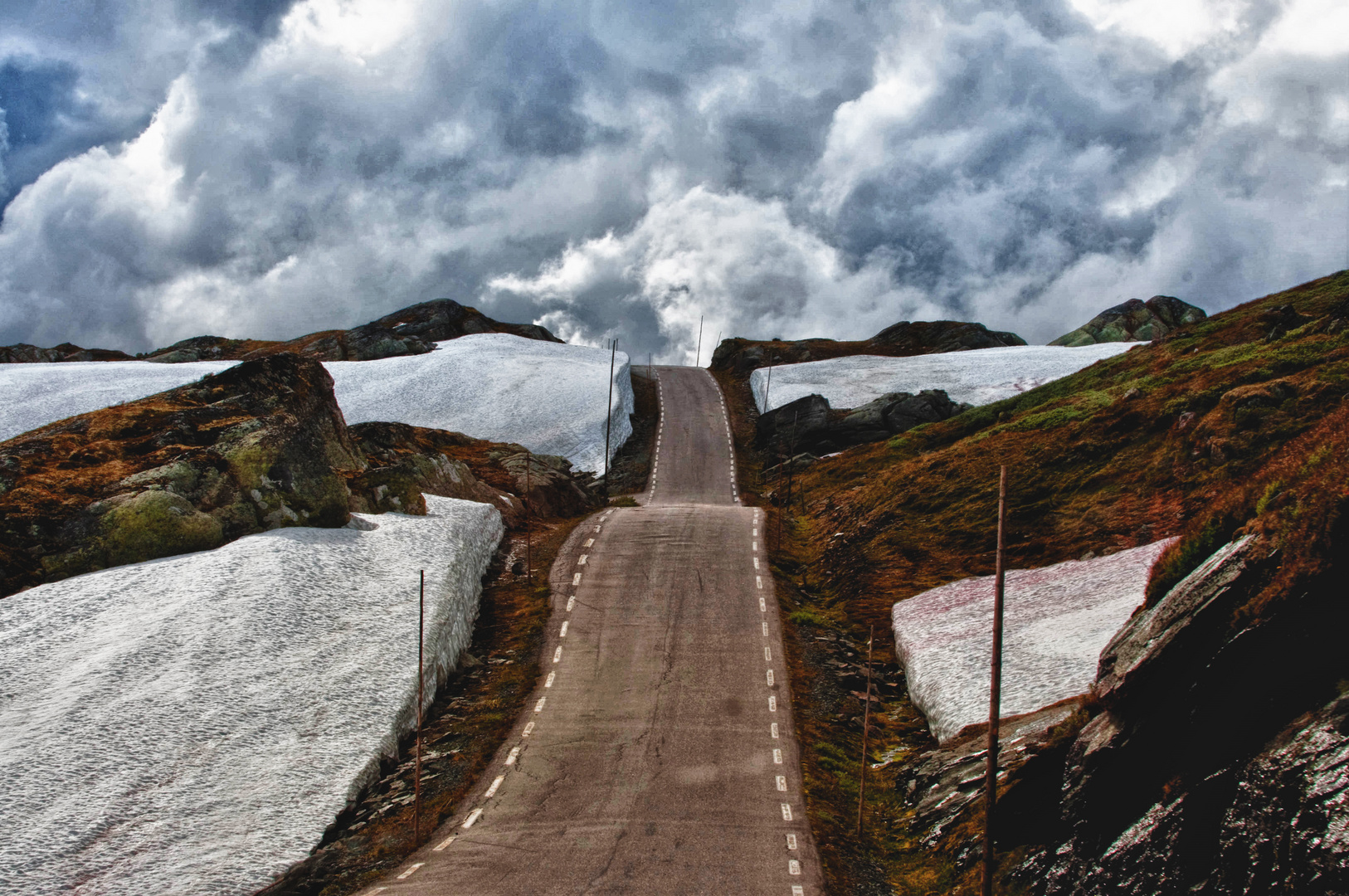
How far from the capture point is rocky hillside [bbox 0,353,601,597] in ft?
103

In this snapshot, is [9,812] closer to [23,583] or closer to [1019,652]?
[23,583]

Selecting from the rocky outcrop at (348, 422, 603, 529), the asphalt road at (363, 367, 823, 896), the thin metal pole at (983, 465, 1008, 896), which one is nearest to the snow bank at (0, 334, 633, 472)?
the rocky outcrop at (348, 422, 603, 529)

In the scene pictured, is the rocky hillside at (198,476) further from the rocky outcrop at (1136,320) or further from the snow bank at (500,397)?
the rocky outcrop at (1136,320)

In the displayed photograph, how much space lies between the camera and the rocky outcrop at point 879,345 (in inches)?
4493

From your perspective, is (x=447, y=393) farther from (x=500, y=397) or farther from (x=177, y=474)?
(x=177, y=474)

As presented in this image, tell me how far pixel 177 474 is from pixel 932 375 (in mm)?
79741

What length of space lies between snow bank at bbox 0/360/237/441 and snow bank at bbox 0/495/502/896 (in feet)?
164

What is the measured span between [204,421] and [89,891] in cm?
2657

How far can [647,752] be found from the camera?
1003 inches

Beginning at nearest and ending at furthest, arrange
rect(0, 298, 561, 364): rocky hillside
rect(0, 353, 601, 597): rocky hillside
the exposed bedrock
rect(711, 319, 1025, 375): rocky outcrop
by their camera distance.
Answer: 1. the exposed bedrock
2. rect(0, 353, 601, 597): rocky hillside
3. rect(711, 319, 1025, 375): rocky outcrop
4. rect(0, 298, 561, 364): rocky hillside

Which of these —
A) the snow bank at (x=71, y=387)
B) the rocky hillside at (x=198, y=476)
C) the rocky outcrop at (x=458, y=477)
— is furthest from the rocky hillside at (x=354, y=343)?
the rocky hillside at (x=198, y=476)

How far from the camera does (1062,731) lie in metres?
19.0

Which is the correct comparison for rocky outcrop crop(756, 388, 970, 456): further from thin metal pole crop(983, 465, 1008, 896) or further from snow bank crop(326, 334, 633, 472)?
thin metal pole crop(983, 465, 1008, 896)

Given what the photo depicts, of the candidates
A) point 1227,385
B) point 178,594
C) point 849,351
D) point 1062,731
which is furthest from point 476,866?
point 849,351
